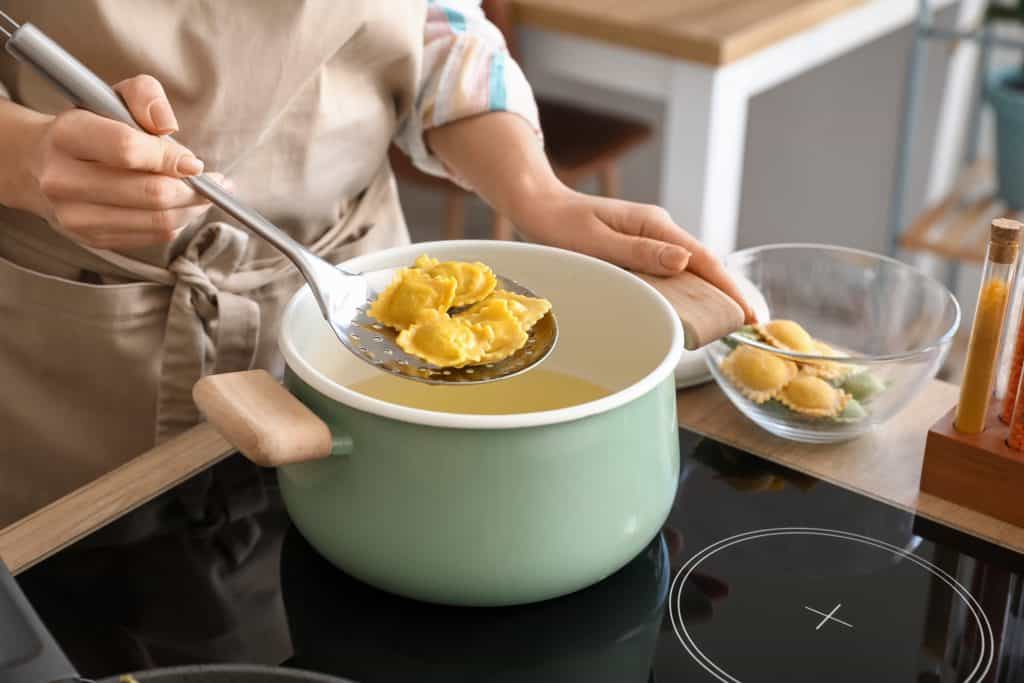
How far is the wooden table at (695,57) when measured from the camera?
60.6 inches

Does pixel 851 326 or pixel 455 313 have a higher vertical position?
pixel 455 313

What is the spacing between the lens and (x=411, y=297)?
0.61m

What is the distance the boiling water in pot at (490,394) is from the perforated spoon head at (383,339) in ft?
0.17

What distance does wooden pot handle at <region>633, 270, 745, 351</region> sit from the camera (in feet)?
2.07

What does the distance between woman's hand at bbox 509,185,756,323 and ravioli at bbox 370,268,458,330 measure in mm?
129

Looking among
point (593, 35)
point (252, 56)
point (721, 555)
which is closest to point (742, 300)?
point (721, 555)

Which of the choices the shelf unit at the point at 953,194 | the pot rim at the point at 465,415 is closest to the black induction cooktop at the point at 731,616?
the pot rim at the point at 465,415

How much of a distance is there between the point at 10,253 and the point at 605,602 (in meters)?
0.48

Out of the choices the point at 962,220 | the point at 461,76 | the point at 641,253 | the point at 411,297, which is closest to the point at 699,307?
the point at 641,253

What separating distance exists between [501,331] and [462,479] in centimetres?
12

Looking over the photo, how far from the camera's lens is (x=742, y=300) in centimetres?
67

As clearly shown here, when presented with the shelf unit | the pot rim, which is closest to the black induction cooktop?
the pot rim

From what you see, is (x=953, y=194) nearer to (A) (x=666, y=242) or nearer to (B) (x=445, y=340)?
(A) (x=666, y=242)

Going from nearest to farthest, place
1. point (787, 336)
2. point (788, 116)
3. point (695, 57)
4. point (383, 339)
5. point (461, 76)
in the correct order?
point (383, 339), point (787, 336), point (461, 76), point (695, 57), point (788, 116)
